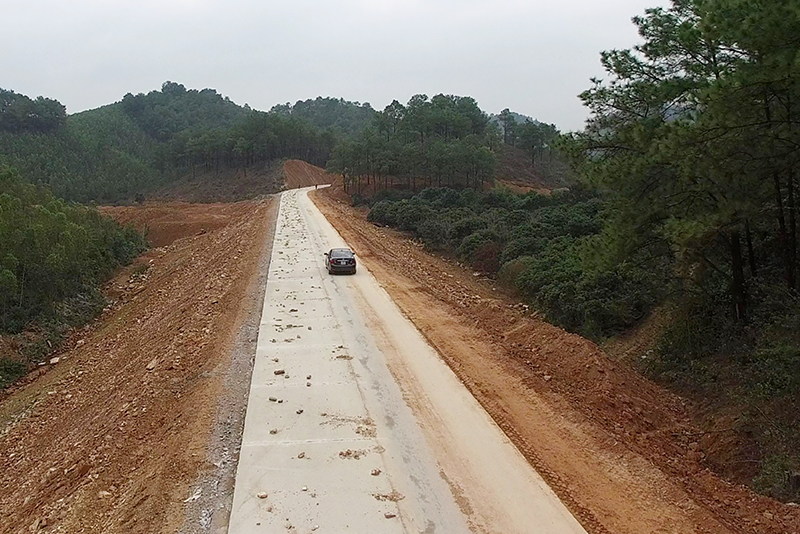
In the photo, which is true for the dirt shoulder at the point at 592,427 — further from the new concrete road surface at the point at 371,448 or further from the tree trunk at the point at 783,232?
the tree trunk at the point at 783,232

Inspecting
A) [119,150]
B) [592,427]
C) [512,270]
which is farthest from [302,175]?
[592,427]

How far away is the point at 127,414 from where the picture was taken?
1214 cm

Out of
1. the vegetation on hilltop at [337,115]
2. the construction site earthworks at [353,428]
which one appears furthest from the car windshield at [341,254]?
the vegetation on hilltop at [337,115]

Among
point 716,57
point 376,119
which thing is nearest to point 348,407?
point 716,57

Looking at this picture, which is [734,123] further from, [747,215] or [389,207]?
[389,207]

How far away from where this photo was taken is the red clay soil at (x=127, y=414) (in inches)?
347

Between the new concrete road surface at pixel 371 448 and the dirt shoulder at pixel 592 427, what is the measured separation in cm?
47

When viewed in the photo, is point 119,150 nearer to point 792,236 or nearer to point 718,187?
point 718,187

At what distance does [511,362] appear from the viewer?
1366 centimetres

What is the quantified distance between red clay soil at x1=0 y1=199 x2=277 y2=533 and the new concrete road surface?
3.38ft

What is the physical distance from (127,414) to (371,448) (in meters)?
5.60

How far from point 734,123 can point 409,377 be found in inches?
301

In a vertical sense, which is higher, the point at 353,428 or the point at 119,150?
the point at 119,150

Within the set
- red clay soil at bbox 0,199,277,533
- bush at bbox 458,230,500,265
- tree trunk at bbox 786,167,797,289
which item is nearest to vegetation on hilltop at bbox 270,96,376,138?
bush at bbox 458,230,500,265
